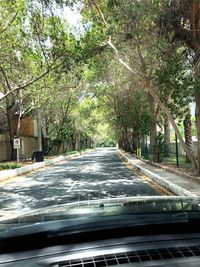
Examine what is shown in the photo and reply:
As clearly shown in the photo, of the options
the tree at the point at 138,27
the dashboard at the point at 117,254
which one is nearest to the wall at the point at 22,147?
the tree at the point at 138,27

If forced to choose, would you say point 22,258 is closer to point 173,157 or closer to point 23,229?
point 23,229

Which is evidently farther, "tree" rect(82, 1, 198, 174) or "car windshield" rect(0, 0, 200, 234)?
"tree" rect(82, 1, 198, 174)

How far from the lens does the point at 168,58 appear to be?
17.6 m

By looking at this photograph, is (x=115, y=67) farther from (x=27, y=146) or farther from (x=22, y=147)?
(x=27, y=146)

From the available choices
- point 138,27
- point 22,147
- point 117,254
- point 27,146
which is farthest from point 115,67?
point 117,254

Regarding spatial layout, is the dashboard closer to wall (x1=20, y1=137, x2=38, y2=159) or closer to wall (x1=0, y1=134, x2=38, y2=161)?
wall (x1=0, y1=134, x2=38, y2=161)

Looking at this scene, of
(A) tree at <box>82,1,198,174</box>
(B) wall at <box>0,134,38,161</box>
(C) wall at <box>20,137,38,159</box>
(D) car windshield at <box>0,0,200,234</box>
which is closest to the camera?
(D) car windshield at <box>0,0,200,234</box>

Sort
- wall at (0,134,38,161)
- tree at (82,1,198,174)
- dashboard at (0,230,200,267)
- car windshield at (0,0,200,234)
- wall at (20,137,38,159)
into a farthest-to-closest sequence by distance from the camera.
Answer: wall at (20,137,38,159) → wall at (0,134,38,161) → tree at (82,1,198,174) → car windshield at (0,0,200,234) → dashboard at (0,230,200,267)

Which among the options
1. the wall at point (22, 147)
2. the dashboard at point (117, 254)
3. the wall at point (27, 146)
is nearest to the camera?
the dashboard at point (117, 254)

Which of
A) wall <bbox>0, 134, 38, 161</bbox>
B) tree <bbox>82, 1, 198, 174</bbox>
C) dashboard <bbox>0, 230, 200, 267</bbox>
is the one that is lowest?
dashboard <bbox>0, 230, 200, 267</bbox>

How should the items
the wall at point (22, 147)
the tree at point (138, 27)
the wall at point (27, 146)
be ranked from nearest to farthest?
1. the tree at point (138, 27)
2. the wall at point (22, 147)
3. the wall at point (27, 146)

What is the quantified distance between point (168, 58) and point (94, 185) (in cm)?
586

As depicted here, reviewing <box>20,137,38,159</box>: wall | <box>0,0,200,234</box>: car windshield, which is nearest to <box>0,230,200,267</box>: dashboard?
<box>0,0,200,234</box>: car windshield

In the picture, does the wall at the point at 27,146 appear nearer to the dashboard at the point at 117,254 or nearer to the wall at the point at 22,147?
the wall at the point at 22,147
